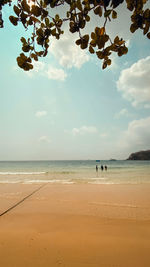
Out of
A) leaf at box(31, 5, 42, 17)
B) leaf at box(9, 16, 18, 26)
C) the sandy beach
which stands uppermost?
leaf at box(31, 5, 42, 17)

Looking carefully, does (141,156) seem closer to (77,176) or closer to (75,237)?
(77,176)

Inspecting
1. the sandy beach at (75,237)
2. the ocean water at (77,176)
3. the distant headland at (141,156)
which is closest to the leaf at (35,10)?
the sandy beach at (75,237)

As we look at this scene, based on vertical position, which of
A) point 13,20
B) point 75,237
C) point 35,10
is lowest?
point 75,237

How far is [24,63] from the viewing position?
5.31 feet

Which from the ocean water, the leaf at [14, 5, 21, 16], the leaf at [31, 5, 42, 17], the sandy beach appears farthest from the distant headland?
the leaf at [14, 5, 21, 16]

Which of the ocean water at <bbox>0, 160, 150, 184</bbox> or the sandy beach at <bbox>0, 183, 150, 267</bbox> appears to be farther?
the ocean water at <bbox>0, 160, 150, 184</bbox>

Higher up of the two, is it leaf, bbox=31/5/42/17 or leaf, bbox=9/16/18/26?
leaf, bbox=31/5/42/17

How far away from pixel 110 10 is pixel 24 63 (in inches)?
40.4

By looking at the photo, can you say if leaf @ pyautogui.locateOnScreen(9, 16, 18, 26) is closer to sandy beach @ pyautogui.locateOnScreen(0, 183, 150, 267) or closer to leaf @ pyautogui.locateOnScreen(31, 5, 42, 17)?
leaf @ pyautogui.locateOnScreen(31, 5, 42, 17)

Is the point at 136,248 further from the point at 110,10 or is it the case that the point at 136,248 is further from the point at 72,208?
the point at 110,10

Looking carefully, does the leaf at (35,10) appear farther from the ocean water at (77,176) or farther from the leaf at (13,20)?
the ocean water at (77,176)

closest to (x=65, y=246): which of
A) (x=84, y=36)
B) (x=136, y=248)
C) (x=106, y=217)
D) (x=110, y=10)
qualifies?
(x=136, y=248)

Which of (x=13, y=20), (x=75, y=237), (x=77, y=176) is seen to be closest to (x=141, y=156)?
(x=77, y=176)

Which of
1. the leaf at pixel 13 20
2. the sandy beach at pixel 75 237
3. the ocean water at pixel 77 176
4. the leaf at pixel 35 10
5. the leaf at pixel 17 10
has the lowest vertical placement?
the ocean water at pixel 77 176
